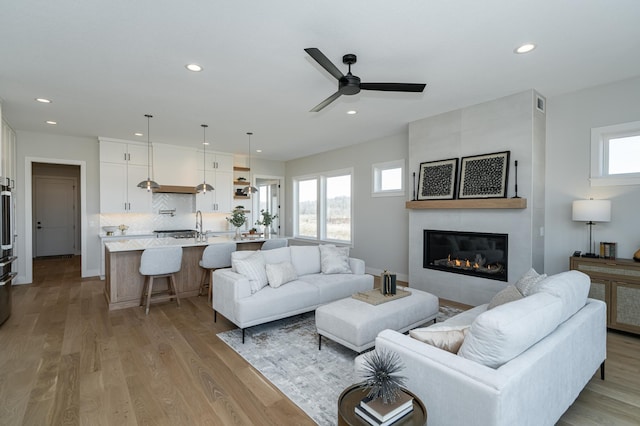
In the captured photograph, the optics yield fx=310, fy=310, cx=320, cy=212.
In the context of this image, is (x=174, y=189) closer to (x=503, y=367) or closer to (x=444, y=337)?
(x=444, y=337)

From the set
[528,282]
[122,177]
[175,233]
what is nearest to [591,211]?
[528,282]

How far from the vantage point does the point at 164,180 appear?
22.0ft

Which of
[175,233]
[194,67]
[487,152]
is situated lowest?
[175,233]

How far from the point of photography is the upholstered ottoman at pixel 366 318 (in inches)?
107

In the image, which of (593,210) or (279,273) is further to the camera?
(279,273)

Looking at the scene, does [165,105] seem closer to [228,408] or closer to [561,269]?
[228,408]

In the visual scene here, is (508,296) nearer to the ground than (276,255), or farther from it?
nearer to the ground

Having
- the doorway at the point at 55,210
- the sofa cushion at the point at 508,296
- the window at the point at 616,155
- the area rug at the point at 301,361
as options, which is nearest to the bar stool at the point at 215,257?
the area rug at the point at 301,361

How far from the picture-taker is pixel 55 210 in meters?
8.84

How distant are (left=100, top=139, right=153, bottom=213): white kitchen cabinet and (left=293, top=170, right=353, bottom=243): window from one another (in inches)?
146

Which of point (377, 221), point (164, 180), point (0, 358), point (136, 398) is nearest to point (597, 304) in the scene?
point (136, 398)

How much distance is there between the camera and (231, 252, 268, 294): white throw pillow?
3.50m

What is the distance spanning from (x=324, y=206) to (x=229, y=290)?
465 cm

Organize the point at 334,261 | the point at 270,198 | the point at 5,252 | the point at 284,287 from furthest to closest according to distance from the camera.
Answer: the point at 270,198 < the point at 334,261 < the point at 5,252 < the point at 284,287
